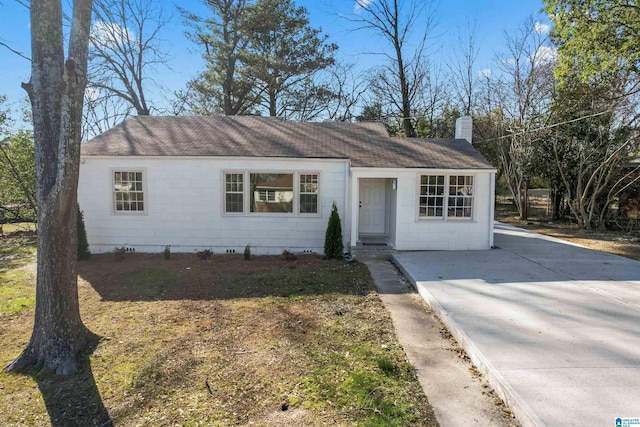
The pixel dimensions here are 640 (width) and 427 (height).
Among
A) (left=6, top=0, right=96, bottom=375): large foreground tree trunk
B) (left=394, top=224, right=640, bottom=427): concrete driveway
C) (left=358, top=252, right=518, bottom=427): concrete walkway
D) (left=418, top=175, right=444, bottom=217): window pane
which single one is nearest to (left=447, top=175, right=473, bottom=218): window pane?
(left=418, top=175, right=444, bottom=217): window pane

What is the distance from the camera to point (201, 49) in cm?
2222

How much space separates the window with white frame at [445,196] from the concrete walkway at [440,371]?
408 cm

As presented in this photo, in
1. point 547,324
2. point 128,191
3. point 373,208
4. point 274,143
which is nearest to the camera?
point 547,324

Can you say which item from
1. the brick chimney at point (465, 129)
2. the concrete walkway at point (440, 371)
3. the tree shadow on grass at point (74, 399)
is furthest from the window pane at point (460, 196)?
the tree shadow on grass at point (74, 399)

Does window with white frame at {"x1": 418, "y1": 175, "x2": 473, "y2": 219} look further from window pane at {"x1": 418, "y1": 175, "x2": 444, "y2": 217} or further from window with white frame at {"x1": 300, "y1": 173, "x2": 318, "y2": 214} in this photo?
window with white frame at {"x1": 300, "y1": 173, "x2": 318, "y2": 214}

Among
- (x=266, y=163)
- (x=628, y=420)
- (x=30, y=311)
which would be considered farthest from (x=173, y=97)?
(x=628, y=420)

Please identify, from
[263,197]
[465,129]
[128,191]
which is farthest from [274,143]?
[465,129]

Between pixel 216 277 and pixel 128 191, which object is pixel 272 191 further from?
pixel 128 191

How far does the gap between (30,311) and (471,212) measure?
33.9 feet

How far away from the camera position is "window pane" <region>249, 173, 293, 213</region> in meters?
10.2

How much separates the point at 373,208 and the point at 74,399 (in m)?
9.23

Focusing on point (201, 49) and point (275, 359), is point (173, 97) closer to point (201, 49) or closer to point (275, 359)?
point (201, 49)

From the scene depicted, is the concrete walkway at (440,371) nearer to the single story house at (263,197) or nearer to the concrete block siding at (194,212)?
the single story house at (263,197)

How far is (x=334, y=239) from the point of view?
31.2ft
